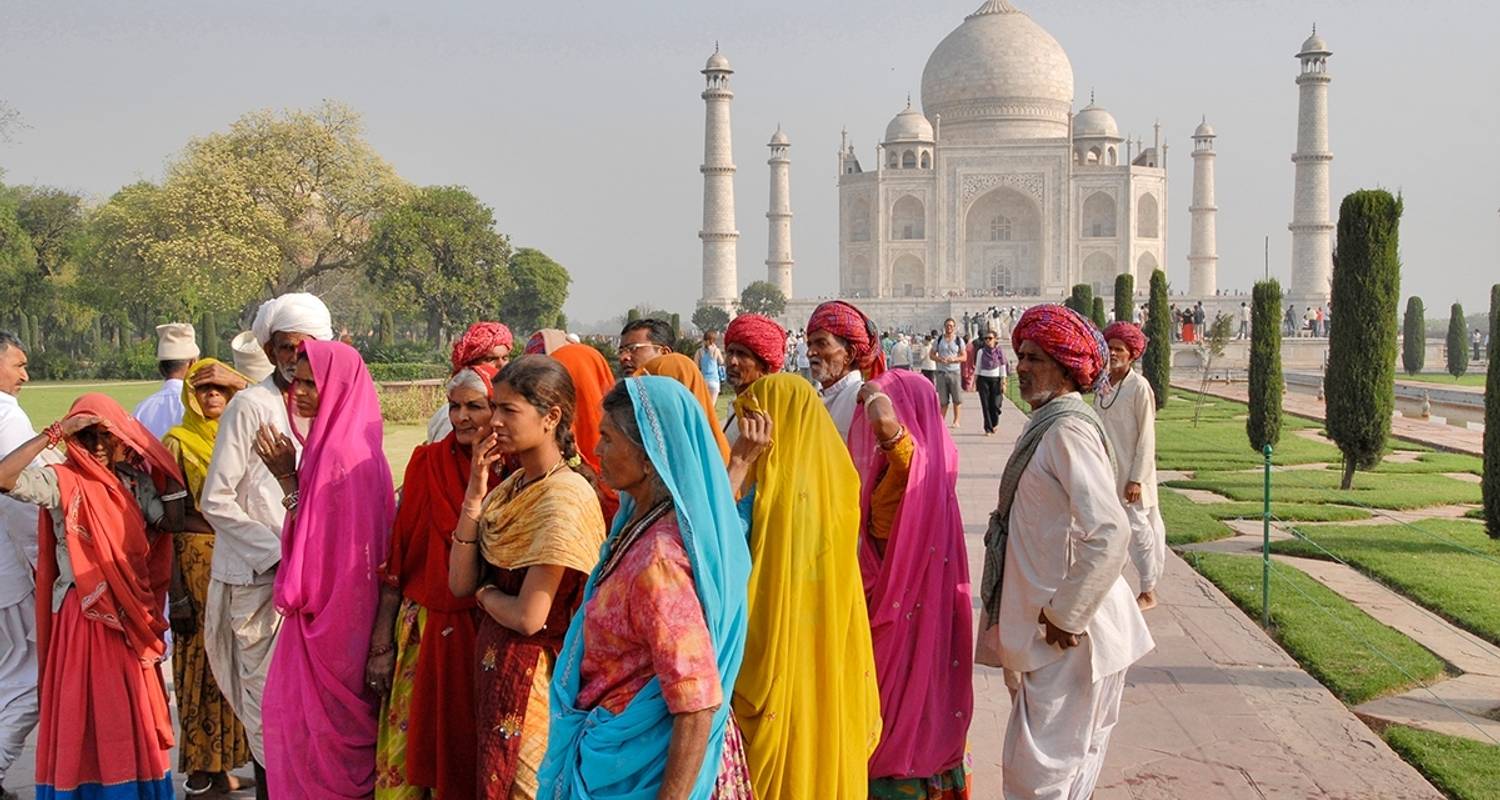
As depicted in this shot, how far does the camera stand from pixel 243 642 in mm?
3457

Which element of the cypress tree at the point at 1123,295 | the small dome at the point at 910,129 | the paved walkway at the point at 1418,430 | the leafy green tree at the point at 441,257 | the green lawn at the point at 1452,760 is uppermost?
the small dome at the point at 910,129

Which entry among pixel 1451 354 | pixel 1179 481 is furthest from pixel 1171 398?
pixel 1179 481

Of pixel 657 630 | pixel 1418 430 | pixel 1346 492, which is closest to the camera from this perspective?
pixel 657 630

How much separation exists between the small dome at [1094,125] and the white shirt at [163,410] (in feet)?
169

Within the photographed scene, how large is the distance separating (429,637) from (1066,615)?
1.49 m

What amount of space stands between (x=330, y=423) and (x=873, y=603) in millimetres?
1446

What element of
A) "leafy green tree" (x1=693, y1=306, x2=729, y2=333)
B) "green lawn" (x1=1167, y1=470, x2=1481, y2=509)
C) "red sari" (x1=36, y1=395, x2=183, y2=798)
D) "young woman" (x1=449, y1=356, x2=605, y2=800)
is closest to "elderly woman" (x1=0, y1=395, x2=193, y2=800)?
"red sari" (x1=36, y1=395, x2=183, y2=798)

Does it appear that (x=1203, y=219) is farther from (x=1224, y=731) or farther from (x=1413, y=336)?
(x=1224, y=731)

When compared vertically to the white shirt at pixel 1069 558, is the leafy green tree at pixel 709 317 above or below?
above

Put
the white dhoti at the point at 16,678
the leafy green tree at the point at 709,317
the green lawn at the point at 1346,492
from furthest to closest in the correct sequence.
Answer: the leafy green tree at the point at 709,317 → the green lawn at the point at 1346,492 → the white dhoti at the point at 16,678

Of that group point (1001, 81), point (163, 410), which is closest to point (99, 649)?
point (163, 410)

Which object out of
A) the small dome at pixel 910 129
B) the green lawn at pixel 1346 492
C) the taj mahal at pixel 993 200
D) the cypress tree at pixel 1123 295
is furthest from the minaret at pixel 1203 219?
the green lawn at pixel 1346 492

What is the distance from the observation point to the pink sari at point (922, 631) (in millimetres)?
3264

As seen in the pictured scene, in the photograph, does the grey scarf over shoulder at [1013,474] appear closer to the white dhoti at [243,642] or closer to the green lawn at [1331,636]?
the white dhoti at [243,642]
